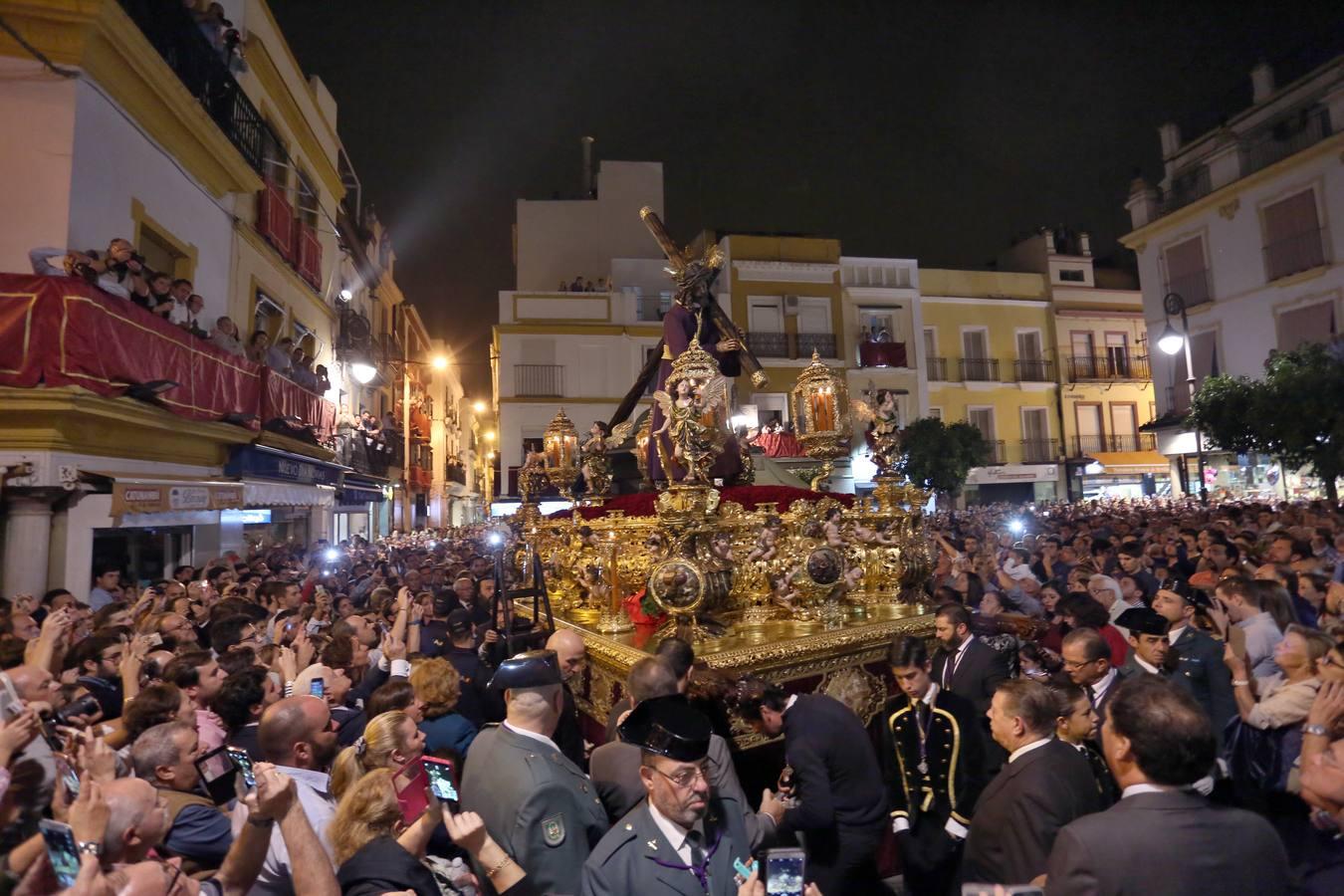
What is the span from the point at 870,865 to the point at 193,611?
668 cm

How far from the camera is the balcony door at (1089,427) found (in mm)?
33219

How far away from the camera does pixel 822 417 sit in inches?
269

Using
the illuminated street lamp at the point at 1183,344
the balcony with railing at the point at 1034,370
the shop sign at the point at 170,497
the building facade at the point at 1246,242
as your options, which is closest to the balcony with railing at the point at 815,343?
the balcony with railing at the point at 1034,370

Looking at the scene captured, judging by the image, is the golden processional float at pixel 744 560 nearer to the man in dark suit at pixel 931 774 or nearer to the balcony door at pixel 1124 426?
the man in dark suit at pixel 931 774

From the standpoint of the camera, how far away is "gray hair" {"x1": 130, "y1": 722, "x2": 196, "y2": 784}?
9.53 ft

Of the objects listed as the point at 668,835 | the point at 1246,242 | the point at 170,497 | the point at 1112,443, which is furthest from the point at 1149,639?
the point at 1112,443

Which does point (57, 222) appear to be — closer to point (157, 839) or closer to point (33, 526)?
point (33, 526)

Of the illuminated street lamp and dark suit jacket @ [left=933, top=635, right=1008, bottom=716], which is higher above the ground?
the illuminated street lamp

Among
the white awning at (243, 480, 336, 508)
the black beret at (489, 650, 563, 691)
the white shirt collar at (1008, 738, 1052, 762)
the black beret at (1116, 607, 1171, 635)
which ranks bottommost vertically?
the white shirt collar at (1008, 738, 1052, 762)

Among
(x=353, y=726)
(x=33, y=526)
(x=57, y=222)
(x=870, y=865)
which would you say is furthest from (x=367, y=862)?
(x=57, y=222)

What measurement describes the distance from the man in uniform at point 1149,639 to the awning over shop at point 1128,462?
31.5 metres

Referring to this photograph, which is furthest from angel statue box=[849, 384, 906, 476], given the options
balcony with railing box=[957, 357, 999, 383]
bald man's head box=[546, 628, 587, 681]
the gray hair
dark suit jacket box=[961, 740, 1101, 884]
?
balcony with railing box=[957, 357, 999, 383]

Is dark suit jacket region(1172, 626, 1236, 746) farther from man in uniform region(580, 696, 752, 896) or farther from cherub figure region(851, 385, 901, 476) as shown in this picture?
man in uniform region(580, 696, 752, 896)

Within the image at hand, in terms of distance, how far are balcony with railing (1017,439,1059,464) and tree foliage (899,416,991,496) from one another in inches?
264
